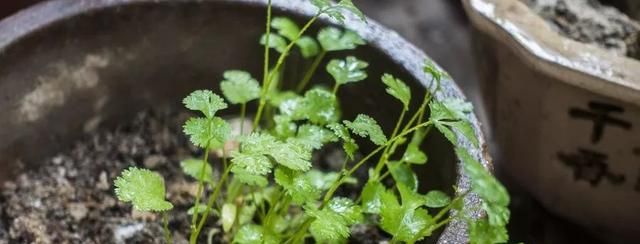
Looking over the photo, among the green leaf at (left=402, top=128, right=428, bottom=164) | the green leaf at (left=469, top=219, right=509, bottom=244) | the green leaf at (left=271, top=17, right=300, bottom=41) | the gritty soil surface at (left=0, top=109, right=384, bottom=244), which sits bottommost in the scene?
the gritty soil surface at (left=0, top=109, right=384, bottom=244)

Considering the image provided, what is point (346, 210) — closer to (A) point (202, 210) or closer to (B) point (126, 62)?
(A) point (202, 210)

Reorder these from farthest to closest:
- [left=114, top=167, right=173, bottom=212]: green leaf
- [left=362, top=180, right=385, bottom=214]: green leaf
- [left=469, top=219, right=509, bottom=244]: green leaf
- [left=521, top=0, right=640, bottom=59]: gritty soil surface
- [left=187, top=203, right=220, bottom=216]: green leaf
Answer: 1. [left=521, top=0, right=640, bottom=59]: gritty soil surface
2. [left=187, top=203, right=220, bottom=216]: green leaf
3. [left=362, top=180, right=385, bottom=214]: green leaf
4. [left=114, top=167, right=173, bottom=212]: green leaf
5. [left=469, top=219, right=509, bottom=244]: green leaf

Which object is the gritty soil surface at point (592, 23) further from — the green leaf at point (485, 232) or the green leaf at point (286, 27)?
the green leaf at point (485, 232)

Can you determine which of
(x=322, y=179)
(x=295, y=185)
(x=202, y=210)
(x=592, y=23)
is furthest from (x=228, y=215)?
(x=592, y=23)

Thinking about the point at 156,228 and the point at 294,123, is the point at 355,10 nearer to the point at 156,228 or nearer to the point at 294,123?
the point at 294,123

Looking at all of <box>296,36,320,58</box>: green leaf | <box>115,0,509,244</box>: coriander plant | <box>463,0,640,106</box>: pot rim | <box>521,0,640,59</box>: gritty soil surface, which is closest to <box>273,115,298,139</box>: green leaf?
<box>115,0,509,244</box>: coriander plant

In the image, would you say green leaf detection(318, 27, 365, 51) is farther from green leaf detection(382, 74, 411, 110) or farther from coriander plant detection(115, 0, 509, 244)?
green leaf detection(382, 74, 411, 110)

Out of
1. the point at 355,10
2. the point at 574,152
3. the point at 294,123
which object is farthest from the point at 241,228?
the point at 574,152
